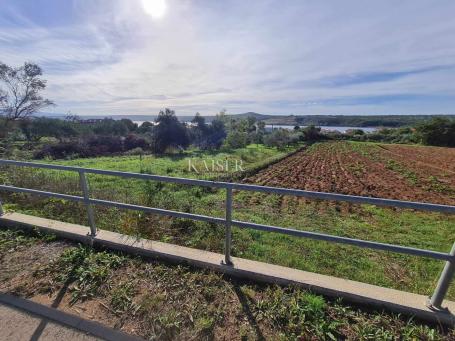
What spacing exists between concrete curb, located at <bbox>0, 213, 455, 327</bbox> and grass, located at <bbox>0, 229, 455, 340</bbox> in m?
0.09

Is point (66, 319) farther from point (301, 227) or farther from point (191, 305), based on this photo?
point (301, 227)

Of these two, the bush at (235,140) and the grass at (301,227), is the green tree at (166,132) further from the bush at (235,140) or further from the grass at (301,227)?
the grass at (301,227)

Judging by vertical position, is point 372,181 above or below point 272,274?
below

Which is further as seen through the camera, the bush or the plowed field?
the bush

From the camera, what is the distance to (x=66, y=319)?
2211mm

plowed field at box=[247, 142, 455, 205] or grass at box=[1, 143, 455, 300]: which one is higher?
grass at box=[1, 143, 455, 300]

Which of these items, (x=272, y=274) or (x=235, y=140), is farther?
(x=235, y=140)

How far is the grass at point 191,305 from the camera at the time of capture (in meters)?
2.12

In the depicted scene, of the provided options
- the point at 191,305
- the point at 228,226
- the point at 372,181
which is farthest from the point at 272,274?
the point at 372,181

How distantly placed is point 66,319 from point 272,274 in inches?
78.9

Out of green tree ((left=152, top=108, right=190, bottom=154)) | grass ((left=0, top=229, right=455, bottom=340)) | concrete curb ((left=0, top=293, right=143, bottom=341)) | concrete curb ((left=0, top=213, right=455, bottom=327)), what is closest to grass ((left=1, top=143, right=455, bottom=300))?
concrete curb ((left=0, top=213, right=455, bottom=327))

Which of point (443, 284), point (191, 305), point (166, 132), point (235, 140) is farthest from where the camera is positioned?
point (235, 140)

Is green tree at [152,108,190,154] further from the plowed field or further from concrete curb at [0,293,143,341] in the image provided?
concrete curb at [0,293,143,341]

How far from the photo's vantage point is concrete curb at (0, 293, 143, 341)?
206 centimetres
